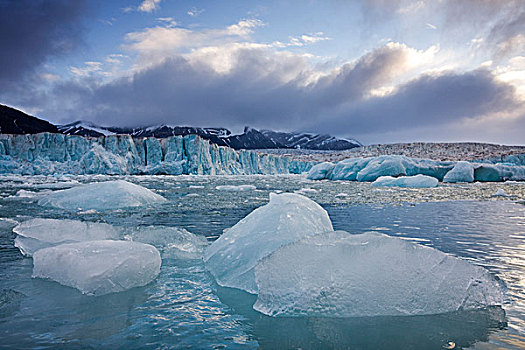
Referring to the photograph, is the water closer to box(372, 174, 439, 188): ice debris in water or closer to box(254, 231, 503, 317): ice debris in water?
box(254, 231, 503, 317): ice debris in water

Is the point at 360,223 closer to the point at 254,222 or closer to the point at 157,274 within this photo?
the point at 254,222

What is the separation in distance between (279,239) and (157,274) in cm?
135

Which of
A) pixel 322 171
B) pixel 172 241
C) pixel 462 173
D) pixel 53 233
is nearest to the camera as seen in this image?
pixel 53 233

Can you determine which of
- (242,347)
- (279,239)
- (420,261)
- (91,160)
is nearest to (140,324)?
(242,347)

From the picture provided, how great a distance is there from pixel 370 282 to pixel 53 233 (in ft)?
13.6

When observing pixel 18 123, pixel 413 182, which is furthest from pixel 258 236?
pixel 18 123

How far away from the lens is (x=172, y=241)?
4.60 m

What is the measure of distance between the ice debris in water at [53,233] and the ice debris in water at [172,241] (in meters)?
0.36

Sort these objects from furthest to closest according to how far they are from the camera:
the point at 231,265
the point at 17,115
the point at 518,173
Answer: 1. the point at 17,115
2. the point at 518,173
3. the point at 231,265

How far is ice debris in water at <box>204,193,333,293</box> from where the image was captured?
332 centimetres

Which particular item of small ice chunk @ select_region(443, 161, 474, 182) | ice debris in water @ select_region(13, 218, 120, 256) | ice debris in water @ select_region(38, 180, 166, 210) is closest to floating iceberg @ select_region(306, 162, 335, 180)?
small ice chunk @ select_region(443, 161, 474, 182)

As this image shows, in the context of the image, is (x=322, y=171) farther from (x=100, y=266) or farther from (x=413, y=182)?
(x=100, y=266)

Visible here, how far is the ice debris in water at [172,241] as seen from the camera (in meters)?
4.33

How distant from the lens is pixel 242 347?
2037 millimetres
